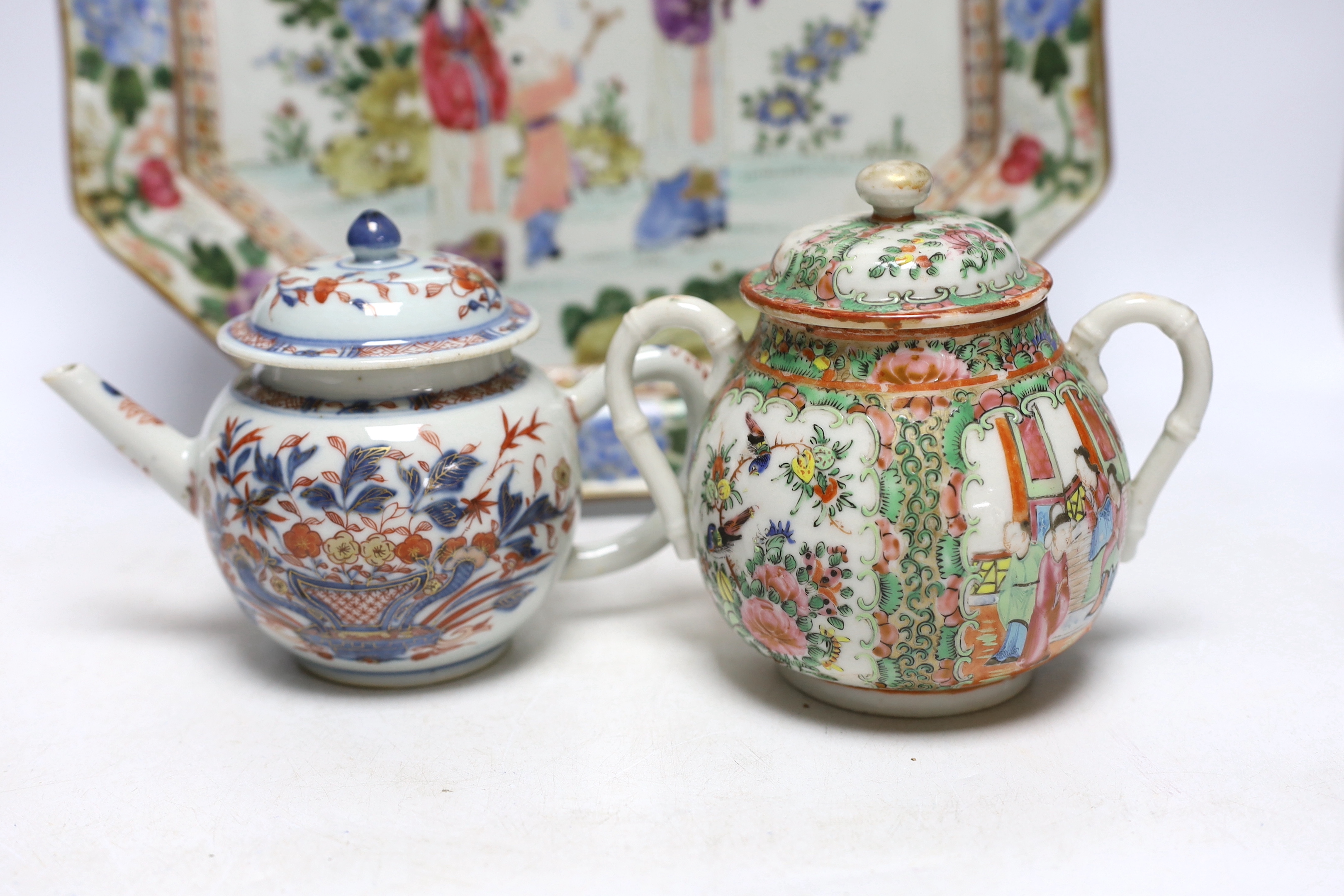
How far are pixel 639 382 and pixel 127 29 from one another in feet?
3.12

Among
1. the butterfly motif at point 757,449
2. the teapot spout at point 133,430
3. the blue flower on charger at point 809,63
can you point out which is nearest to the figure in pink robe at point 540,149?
the blue flower on charger at point 809,63

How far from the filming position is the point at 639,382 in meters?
1.47

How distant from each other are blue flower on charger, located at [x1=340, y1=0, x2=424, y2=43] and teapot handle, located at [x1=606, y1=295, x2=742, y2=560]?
0.84 m

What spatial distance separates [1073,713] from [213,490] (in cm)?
84

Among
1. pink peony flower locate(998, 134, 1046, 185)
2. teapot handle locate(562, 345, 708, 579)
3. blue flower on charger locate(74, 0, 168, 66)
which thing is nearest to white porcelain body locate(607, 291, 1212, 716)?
teapot handle locate(562, 345, 708, 579)

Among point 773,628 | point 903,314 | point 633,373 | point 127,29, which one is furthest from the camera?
point 127,29

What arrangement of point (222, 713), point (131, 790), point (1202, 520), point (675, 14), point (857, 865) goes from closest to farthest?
point (857, 865) → point (131, 790) → point (222, 713) → point (1202, 520) → point (675, 14)

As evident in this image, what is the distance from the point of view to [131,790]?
4.10 feet

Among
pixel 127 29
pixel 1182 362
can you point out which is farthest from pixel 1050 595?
pixel 127 29

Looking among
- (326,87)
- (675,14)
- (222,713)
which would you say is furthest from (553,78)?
(222,713)

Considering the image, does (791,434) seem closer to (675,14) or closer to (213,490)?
(213,490)

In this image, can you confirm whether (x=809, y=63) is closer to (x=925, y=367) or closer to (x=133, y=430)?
(x=925, y=367)

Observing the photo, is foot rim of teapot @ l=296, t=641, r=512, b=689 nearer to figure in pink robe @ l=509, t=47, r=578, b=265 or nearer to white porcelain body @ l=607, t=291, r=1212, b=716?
white porcelain body @ l=607, t=291, r=1212, b=716

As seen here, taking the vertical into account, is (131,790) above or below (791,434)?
below
